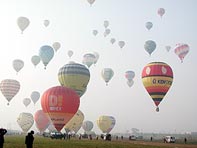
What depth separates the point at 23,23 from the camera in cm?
9275

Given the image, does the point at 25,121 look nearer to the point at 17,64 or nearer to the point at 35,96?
the point at 35,96

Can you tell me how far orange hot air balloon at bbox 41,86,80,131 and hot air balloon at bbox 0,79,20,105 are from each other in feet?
121

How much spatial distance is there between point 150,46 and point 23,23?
3356cm

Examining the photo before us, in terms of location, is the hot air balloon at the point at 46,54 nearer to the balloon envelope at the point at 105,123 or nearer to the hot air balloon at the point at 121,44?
the hot air balloon at the point at 121,44

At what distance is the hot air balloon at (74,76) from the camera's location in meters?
76.7

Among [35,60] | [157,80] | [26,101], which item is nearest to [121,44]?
[35,60]

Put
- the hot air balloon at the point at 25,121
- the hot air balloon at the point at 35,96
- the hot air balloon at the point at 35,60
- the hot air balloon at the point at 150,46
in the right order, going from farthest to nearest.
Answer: the hot air balloon at the point at 25,121, the hot air balloon at the point at 35,96, the hot air balloon at the point at 35,60, the hot air balloon at the point at 150,46

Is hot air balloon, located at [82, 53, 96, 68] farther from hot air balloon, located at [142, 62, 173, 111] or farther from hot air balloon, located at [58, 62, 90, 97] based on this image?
hot air balloon, located at [142, 62, 173, 111]

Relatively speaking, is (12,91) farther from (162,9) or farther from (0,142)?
(0,142)

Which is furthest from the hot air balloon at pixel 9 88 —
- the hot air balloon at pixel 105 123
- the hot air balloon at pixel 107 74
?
the hot air balloon at pixel 105 123

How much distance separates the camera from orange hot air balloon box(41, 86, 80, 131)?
62.7m

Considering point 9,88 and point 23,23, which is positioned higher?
point 23,23

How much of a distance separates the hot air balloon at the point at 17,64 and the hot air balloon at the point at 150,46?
3646cm

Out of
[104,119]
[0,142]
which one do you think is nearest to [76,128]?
[104,119]
